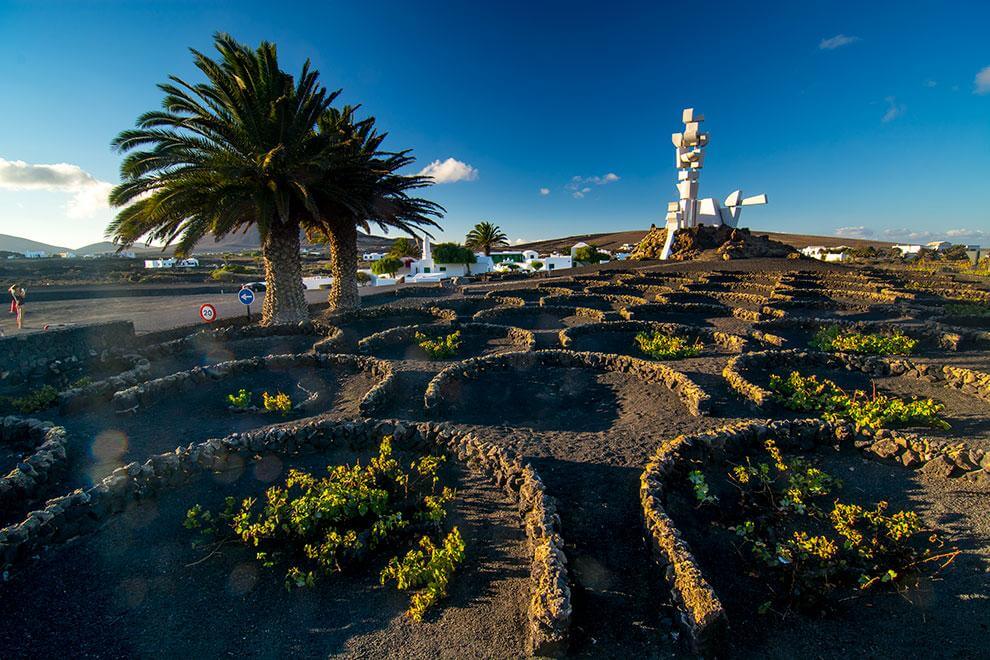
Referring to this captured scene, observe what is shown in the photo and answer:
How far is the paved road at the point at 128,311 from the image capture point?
68.9ft

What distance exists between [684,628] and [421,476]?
404 cm

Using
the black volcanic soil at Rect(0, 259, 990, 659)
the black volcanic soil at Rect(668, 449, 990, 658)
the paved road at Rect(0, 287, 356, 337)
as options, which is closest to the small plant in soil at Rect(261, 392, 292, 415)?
the black volcanic soil at Rect(0, 259, 990, 659)

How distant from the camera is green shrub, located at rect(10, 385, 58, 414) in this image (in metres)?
9.92

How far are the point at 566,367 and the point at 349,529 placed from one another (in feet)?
25.4

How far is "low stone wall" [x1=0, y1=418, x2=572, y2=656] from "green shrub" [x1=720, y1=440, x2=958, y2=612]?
220cm

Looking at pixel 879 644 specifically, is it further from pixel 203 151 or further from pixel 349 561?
pixel 203 151

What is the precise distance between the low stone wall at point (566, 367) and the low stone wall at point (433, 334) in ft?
6.16

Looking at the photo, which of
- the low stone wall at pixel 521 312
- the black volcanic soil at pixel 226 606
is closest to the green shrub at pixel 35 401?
the black volcanic soil at pixel 226 606

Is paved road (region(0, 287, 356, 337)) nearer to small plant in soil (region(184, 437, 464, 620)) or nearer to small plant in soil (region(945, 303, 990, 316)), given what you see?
small plant in soil (region(184, 437, 464, 620))

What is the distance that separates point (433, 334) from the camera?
15.8 meters

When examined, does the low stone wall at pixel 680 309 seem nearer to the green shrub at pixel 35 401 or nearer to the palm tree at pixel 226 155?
the palm tree at pixel 226 155

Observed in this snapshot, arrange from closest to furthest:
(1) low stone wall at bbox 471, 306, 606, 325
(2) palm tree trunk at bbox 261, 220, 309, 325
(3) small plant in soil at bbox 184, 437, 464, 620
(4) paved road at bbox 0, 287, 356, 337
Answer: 1. (3) small plant in soil at bbox 184, 437, 464, 620
2. (2) palm tree trunk at bbox 261, 220, 309, 325
3. (1) low stone wall at bbox 471, 306, 606, 325
4. (4) paved road at bbox 0, 287, 356, 337

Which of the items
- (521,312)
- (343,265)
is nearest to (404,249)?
(343,265)

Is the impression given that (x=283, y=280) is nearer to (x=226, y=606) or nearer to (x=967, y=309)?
(x=226, y=606)
